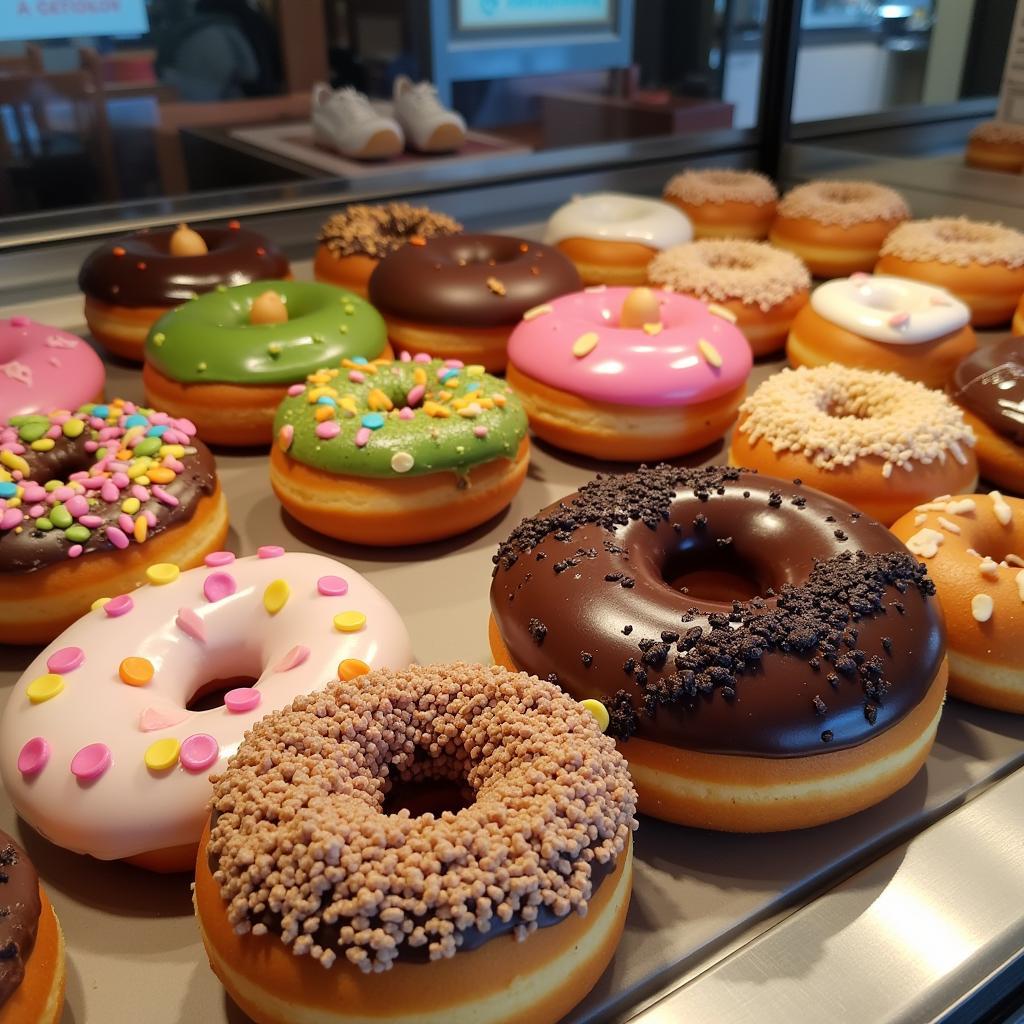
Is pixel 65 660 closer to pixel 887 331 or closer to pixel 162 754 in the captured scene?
pixel 162 754

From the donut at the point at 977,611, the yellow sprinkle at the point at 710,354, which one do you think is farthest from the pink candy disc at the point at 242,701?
the yellow sprinkle at the point at 710,354

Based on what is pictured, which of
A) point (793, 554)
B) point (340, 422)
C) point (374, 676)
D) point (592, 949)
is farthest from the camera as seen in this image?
point (340, 422)

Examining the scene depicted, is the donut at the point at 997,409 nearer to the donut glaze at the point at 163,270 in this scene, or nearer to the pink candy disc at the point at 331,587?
the pink candy disc at the point at 331,587

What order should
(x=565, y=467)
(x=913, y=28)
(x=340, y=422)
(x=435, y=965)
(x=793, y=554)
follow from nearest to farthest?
Answer: (x=435, y=965), (x=793, y=554), (x=340, y=422), (x=565, y=467), (x=913, y=28)

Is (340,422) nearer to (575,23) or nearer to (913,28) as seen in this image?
(575,23)

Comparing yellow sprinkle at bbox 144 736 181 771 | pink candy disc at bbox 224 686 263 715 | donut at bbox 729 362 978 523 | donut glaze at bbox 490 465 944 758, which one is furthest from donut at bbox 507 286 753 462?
yellow sprinkle at bbox 144 736 181 771

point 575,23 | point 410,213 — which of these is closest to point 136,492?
point 410,213

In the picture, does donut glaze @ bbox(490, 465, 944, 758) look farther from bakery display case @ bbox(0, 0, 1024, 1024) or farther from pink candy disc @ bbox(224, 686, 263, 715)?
pink candy disc @ bbox(224, 686, 263, 715)
